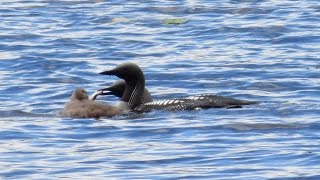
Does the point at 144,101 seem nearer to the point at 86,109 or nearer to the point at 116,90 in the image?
the point at 116,90

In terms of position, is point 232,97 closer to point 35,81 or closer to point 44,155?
point 35,81

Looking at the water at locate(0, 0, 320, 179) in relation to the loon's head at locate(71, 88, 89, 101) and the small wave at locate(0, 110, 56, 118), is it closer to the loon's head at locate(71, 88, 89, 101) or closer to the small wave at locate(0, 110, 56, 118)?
the small wave at locate(0, 110, 56, 118)

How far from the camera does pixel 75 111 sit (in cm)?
1683

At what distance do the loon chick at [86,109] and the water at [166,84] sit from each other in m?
0.18

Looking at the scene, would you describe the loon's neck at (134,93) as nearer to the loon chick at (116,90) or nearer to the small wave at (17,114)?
the loon chick at (116,90)

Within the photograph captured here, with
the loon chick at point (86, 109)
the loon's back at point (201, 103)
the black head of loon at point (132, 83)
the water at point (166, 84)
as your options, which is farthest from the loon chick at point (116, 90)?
the loon chick at point (86, 109)

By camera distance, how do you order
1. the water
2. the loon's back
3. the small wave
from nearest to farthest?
the water, the small wave, the loon's back

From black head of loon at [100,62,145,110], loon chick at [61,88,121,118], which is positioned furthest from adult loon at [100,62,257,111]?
loon chick at [61,88,121,118]

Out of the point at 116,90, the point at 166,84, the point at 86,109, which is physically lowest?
the point at 166,84

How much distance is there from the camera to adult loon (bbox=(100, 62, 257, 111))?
17.3 metres

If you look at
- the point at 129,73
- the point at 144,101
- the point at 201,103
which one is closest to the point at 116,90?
the point at 129,73

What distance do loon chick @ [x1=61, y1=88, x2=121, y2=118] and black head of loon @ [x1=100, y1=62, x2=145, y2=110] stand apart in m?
0.80

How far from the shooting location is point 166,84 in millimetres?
19938

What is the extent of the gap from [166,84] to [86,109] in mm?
3226
